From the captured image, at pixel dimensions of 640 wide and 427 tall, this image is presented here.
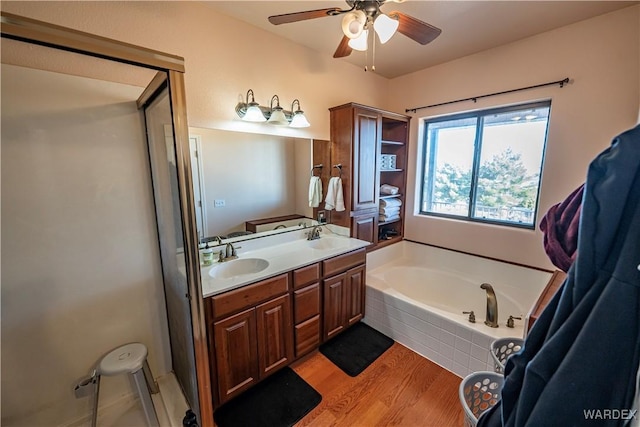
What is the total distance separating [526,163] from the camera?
7.78 feet

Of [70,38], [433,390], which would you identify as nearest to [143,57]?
[70,38]

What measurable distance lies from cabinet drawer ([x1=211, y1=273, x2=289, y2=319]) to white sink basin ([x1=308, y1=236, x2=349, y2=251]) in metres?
0.71

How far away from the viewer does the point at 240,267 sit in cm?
201

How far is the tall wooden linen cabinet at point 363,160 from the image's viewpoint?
8.07 feet

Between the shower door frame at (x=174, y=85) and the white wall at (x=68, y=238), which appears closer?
the shower door frame at (x=174, y=85)

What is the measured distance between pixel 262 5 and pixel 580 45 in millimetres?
2380

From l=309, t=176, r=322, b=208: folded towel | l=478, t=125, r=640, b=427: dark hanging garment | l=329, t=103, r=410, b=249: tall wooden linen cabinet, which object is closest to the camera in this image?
l=478, t=125, r=640, b=427: dark hanging garment

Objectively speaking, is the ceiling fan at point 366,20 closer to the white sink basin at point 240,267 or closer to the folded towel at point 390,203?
the white sink basin at point 240,267

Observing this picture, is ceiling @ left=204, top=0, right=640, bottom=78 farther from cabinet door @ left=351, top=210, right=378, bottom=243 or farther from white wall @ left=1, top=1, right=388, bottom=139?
cabinet door @ left=351, top=210, right=378, bottom=243

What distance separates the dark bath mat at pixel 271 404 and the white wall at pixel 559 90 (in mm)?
2126

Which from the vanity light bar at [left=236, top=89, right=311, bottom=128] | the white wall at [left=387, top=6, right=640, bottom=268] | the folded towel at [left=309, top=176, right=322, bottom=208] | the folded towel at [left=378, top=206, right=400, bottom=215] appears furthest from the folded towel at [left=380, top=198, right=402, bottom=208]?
the vanity light bar at [left=236, top=89, right=311, bottom=128]

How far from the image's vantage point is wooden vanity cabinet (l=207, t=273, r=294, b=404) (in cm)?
154

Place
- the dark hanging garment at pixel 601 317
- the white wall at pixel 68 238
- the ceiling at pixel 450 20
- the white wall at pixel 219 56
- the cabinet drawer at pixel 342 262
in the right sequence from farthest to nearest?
the cabinet drawer at pixel 342 262, the ceiling at pixel 450 20, the white wall at pixel 219 56, the white wall at pixel 68 238, the dark hanging garment at pixel 601 317

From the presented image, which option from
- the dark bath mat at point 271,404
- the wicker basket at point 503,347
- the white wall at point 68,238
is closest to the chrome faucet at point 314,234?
the dark bath mat at point 271,404
